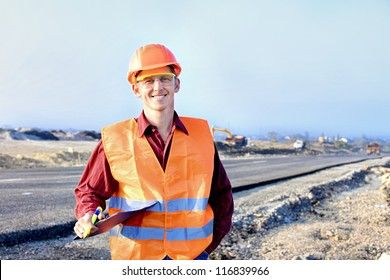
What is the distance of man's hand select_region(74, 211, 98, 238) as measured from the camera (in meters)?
2.21

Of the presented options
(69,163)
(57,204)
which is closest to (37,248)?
(57,204)

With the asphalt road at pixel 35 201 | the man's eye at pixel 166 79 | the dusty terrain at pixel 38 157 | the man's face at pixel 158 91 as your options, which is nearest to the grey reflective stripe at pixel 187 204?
the man's face at pixel 158 91

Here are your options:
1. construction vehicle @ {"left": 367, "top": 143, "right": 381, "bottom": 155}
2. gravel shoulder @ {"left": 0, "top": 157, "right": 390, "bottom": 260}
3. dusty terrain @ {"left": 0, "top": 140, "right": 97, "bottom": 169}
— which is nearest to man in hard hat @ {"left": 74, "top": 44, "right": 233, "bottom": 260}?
gravel shoulder @ {"left": 0, "top": 157, "right": 390, "bottom": 260}

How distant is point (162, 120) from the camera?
244cm

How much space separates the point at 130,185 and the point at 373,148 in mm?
41358

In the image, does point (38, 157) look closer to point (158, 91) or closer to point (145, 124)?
point (145, 124)

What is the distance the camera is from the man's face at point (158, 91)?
7.72 ft

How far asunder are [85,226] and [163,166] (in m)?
0.45

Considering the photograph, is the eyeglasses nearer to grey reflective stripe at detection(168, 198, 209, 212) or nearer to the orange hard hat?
the orange hard hat

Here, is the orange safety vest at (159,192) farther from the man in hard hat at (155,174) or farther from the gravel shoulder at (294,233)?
the gravel shoulder at (294,233)

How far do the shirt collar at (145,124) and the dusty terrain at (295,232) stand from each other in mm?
2445

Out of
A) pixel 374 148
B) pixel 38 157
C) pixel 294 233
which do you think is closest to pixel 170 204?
pixel 294 233

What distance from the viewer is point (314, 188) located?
10672mm
